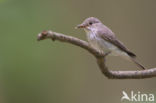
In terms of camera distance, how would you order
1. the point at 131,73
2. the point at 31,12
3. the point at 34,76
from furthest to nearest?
the point at 34,76, the point at 31,12, the point at 131,73

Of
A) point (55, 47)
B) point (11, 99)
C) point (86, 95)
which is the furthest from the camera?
point (86, 95)

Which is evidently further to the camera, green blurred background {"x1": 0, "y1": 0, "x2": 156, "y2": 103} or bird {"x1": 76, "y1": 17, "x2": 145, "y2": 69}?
Result: green blurred background {"x1": 0, "y1": 0, "x2": 156, "y2": 103}

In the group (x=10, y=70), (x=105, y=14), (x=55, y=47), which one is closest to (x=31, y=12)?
(x=10, y=70)

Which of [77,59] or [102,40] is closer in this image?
[102,40]

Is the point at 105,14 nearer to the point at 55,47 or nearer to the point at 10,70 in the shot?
the point at 55,47

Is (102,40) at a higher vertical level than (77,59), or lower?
lower

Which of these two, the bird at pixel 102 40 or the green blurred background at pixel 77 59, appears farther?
the green blurred background at pixel 77 59

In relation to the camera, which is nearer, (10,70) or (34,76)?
(10,70)

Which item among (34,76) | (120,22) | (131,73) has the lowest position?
(131,73)
